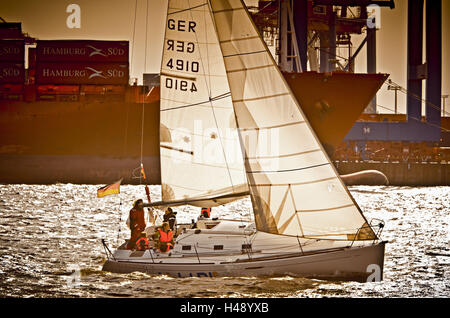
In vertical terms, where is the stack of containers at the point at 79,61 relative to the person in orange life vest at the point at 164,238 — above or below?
above

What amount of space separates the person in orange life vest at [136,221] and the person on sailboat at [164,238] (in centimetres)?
74

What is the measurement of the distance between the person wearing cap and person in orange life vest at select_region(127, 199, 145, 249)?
0.75 meters

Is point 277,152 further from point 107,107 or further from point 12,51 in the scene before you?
point 12,51

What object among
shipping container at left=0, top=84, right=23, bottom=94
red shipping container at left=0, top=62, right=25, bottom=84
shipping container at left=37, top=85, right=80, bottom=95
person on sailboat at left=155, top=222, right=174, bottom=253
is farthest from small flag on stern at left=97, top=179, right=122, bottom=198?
shipping container at left=0, top=84, right=23, bottom=94

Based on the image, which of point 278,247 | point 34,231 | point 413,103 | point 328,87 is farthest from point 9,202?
point 413,103

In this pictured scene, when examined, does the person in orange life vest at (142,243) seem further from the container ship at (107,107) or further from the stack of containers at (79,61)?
the stack of containers at (79,61)

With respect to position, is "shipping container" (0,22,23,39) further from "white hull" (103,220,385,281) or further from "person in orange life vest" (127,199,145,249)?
"white hull" (103,220,385,281)

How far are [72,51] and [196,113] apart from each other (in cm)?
3935

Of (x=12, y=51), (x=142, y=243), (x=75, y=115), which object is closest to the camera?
(x=142, y=243)

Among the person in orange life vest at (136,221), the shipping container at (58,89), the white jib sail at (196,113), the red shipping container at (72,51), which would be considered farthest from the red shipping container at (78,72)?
the person in orange life vest at (136,221)

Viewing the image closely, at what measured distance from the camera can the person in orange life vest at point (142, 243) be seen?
44.0ft

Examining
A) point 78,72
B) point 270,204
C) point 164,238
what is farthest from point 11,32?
point 270,204

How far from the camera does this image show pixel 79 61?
50969 millimetres

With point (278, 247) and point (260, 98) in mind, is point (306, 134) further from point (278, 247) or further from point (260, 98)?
point (278, 247)
